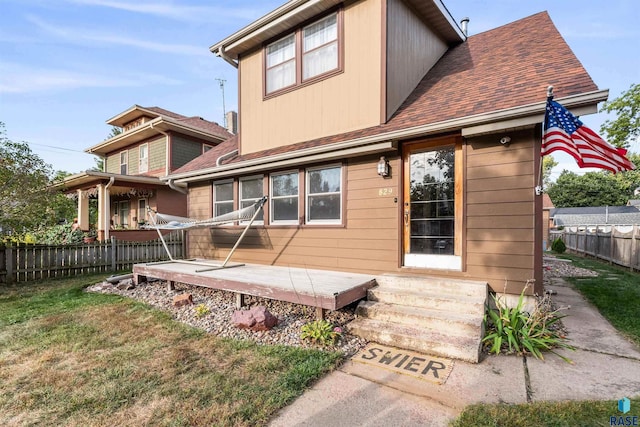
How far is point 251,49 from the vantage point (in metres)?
6.61

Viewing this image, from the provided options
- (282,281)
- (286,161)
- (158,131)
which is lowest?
(282,281)

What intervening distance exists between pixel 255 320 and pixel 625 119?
21.3 meters

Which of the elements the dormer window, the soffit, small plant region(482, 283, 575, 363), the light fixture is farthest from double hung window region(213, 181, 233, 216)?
small plant region(482, 283, 575, 363)

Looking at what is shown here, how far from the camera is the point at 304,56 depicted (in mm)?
5773

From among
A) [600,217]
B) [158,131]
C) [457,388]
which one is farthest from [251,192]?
[600,217]

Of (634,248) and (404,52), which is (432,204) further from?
(634,248)

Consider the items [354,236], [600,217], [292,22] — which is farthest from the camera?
[600,217]

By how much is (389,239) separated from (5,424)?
14.0ft

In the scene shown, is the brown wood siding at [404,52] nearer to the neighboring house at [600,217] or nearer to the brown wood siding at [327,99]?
the brown wood siding at [327,99]

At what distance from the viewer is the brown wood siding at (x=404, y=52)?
16.3 ft

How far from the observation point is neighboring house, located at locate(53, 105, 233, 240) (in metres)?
11.4

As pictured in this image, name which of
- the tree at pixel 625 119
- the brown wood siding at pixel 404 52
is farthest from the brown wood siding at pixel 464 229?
the tree at pixel 625 119

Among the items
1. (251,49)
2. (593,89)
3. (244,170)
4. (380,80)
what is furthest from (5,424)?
(251,49)

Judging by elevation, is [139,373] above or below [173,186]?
below
